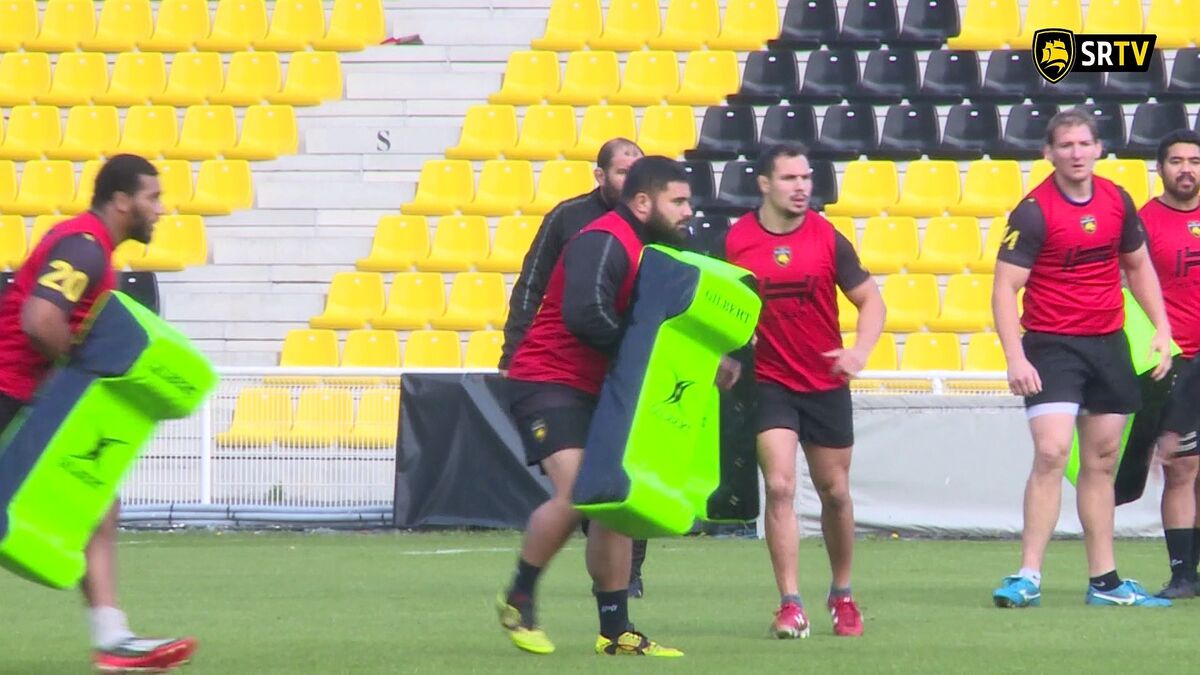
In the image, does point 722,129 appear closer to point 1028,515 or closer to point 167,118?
point 167,118

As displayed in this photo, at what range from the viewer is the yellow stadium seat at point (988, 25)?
1808 centimetres

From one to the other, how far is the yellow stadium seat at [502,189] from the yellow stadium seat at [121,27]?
159 inches

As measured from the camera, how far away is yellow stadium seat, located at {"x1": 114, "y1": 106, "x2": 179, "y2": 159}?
18500 millimetres

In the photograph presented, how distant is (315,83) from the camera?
18750mm

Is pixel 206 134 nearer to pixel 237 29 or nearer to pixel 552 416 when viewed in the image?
pixel 237 29

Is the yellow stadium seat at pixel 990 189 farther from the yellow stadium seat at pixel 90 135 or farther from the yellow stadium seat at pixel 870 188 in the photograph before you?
the yellow stadium seat at pixel 90 135

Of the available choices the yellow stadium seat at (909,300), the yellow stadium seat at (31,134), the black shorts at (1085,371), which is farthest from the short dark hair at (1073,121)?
the yellow stadium seat at (31,134)

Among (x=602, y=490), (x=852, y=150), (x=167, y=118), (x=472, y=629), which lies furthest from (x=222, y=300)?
(x=602, y=490)

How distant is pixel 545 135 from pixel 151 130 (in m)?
3.69

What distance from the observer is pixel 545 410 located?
6539mm

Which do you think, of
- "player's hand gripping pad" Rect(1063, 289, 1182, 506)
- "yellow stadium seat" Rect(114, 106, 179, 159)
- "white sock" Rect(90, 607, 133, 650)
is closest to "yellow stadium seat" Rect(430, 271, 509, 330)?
"yellow stadium seat" Rect(114, 106, 179, 159)

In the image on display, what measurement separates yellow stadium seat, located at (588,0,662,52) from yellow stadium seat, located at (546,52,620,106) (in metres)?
0.27

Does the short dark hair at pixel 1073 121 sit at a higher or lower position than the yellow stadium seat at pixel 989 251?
higher

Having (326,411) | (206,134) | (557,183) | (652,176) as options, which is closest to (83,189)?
(206,134)
